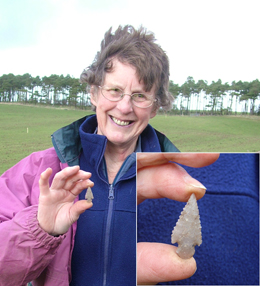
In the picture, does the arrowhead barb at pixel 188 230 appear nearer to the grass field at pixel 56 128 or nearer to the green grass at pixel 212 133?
the grass field at pixel 56 128

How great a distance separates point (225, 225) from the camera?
2.59 feet

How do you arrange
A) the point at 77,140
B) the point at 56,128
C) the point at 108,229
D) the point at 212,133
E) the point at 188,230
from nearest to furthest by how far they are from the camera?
the point at 188,230, the point at 108,229, the point at 77,140, the point at 56,128, the point at 212,133

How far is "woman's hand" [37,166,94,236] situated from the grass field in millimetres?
1353

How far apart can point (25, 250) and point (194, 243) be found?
1.76ft

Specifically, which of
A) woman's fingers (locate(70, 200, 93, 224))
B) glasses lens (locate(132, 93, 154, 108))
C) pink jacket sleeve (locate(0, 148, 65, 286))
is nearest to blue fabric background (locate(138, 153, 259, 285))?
woman's fingers (locate(70, 200, 93, 224))

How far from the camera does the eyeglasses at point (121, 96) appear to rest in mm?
1155

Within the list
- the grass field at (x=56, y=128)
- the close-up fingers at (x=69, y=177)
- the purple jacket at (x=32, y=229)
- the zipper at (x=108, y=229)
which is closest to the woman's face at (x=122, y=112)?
the purple jacket at (x=32, y=229)

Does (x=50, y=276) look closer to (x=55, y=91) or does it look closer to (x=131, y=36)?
(x=131, y=36)

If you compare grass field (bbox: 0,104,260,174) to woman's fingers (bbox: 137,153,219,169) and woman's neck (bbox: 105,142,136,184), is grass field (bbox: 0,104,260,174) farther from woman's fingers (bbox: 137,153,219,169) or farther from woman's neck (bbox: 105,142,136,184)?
woman's fingers (bbox: 137,153,219,169)

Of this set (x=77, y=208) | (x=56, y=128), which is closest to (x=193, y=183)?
(x=77, y=208)

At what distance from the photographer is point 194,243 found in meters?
0.75

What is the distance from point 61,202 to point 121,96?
52cm

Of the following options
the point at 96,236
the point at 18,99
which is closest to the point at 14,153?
the point at 18,99

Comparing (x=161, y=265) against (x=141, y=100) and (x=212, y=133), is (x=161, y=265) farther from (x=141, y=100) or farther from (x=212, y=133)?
(x=212, y=133)
